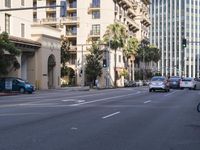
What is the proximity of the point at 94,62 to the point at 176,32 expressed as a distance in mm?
84681

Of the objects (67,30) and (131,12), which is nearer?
(67,30)

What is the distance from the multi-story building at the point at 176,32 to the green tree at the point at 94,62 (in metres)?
73.3

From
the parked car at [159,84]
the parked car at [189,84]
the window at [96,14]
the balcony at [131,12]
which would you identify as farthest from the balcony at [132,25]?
the parked car at [159,84]

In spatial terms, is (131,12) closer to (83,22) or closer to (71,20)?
(83,22)

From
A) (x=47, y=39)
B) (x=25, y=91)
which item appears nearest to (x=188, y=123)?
(x=25, y=91)

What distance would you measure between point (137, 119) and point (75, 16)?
7492cm

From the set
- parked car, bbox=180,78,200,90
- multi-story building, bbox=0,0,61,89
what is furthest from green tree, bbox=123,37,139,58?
parked car, bbox=180,78,200,90

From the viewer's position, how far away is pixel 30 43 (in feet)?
184

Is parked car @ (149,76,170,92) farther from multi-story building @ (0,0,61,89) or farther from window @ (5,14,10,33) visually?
window @ (5,14,10,33)

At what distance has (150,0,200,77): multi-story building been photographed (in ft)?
510

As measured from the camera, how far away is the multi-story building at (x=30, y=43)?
54469 mm

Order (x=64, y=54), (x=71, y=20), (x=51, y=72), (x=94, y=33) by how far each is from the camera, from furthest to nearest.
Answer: (x=71, y=20) → (x=94, y=33) → (x=64, y=54) → (x=51, y=72)

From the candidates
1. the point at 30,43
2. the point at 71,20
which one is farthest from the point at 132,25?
the point at 30,43

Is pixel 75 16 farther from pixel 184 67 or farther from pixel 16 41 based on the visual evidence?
pixel 184 67
